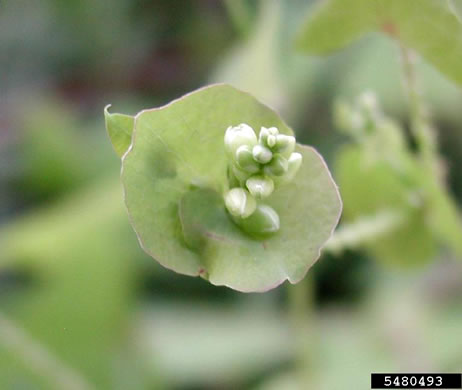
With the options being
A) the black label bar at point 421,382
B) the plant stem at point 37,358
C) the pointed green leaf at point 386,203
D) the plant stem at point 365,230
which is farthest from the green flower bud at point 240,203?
the plant stem at point 37,358

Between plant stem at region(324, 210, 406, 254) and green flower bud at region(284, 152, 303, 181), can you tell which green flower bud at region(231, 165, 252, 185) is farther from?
plant stem at region(324, 210, 406, 254)

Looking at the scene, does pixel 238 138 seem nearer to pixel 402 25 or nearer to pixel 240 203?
pixel 240 203

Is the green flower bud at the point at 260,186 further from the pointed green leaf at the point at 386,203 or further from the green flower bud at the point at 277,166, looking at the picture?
the pointed green leaf at the point at 386,203

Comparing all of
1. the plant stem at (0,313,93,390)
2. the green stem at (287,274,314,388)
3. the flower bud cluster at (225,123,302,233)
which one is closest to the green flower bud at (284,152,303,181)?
the flower bud cluster at (225,123,302,233)

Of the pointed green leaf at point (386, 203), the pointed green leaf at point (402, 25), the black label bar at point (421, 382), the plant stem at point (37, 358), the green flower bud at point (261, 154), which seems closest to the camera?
the green flower bud at point (261, 154)

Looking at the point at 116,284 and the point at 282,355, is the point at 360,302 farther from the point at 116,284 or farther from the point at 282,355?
the point at 116,284

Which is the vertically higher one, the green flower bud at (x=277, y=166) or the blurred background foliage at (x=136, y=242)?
the blurred background foliage at (x=136, y=242)

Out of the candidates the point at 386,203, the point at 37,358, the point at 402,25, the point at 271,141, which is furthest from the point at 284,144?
the point at 37,358

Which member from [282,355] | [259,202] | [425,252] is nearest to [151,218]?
[259,202]
